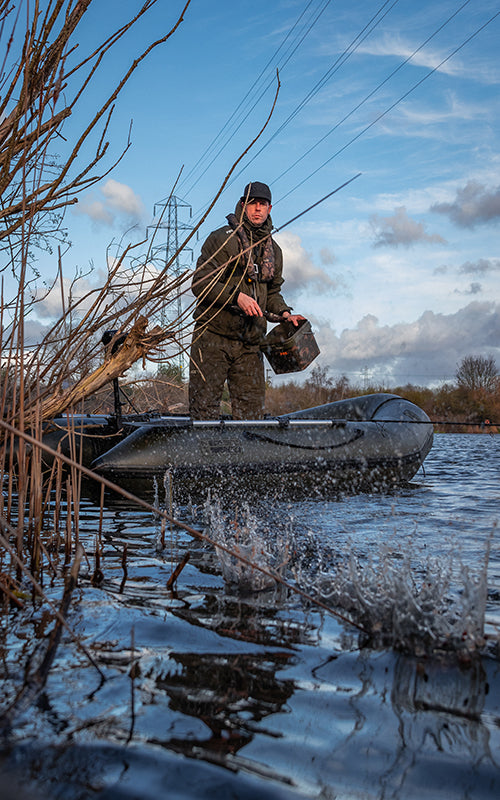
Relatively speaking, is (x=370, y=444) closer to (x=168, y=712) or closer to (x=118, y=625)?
(x=118, y=625)

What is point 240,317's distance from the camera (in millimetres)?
6383

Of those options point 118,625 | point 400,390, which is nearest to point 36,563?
point 118,625

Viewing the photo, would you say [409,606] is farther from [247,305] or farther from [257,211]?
[257,211]

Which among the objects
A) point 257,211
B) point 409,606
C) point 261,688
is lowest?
point 261,688

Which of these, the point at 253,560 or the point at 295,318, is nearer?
the point at 253,560

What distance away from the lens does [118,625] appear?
8.07 ft

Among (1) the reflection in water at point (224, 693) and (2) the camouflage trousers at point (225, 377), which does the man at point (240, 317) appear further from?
(1) the reflection in water at point (224, 693)

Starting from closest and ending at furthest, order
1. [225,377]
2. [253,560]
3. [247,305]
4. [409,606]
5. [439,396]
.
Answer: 1. [409,606]
2. [253,560]
3. [247,305]
4. [225,377]
5. [439,396]

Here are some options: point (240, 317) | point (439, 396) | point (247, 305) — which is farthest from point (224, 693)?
point (439, 396)

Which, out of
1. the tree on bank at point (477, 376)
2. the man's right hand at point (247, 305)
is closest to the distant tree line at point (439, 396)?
the tree on bank at point (477, 376)

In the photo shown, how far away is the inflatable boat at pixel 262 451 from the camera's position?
6.20m

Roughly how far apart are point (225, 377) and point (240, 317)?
0.63m

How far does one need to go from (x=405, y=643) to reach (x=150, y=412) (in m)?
5.50

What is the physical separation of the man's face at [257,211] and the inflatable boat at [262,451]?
1883 mm
